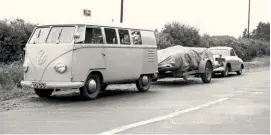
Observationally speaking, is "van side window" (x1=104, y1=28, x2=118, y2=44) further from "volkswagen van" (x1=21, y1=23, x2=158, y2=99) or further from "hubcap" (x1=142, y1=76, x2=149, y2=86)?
"hubcap" (x1=142, y1=76, x2=149, y2=86)

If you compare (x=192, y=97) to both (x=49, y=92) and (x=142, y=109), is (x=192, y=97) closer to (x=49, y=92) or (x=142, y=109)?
(x=142, y=109)

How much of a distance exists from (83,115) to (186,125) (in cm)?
217

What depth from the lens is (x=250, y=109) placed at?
9328 millimetres

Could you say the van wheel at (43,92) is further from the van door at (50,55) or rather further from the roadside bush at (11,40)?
the roadside bush at (11,40)

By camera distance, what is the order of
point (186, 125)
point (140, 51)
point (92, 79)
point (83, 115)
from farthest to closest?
point (140, 51) < point (92, 79) < point (83, 115) < point (186, 125)

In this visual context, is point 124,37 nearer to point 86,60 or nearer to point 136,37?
point 136,37

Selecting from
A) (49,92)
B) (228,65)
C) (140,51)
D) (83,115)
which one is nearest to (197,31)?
(228,65)

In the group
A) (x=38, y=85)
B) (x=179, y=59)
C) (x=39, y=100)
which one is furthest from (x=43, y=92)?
(x=179, y=59)

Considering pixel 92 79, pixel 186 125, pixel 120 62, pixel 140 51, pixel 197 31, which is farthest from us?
pixel 197 31

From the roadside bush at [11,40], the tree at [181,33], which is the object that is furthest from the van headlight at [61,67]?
the tree at [181,33]

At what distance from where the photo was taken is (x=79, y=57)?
1052cm

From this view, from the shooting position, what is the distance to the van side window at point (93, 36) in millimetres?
10875

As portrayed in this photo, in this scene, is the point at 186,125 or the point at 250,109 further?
the point at 250,109

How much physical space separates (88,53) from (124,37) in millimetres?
1810
